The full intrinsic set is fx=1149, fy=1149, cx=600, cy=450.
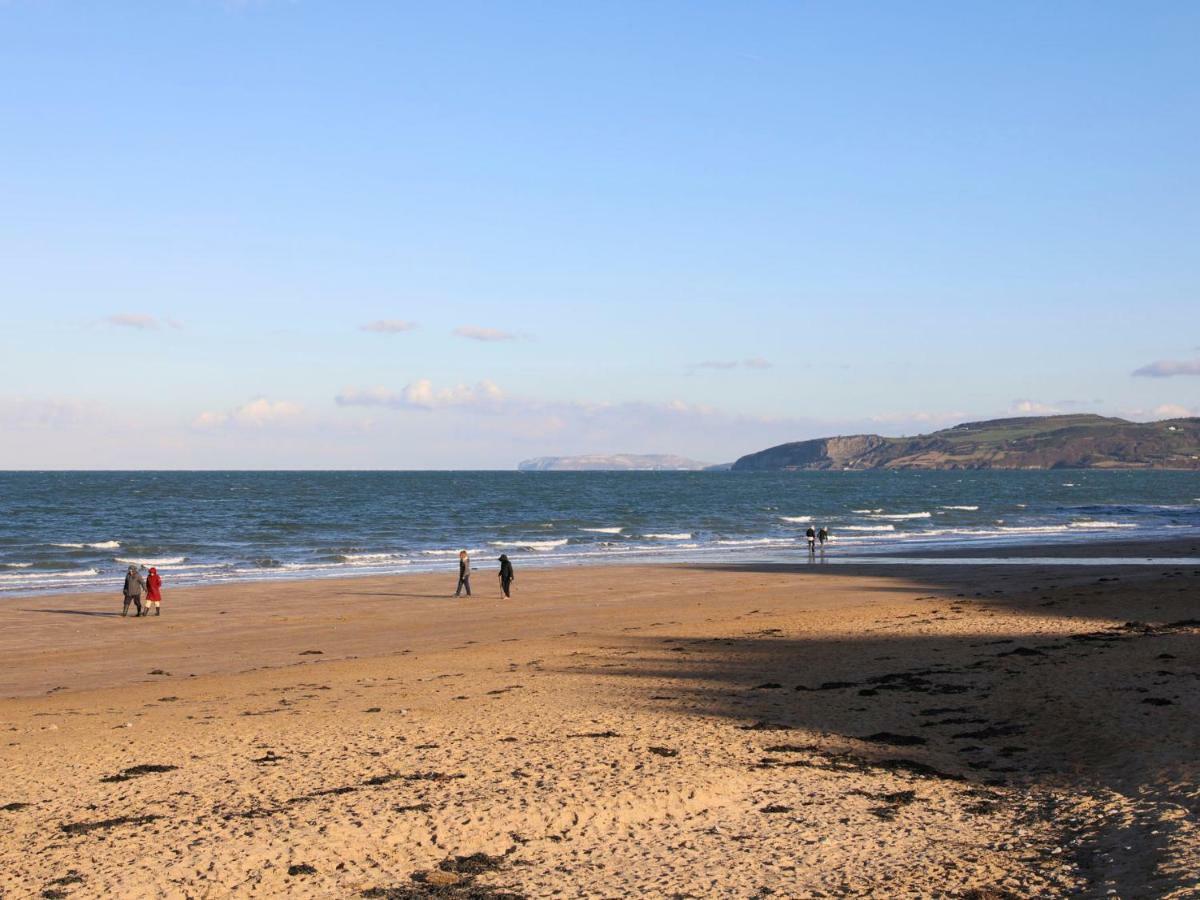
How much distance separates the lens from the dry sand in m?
9.01

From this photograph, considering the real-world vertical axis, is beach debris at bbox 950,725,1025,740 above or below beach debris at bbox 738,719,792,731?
above

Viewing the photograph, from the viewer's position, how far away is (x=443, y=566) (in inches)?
1822

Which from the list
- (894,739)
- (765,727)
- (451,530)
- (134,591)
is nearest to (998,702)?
(894,739)

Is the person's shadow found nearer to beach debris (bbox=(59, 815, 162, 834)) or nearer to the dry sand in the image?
the dry sand

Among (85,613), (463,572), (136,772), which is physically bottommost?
(85,613)

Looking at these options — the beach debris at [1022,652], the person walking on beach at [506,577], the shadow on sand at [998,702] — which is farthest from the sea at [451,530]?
the beach debris at [1022,652]

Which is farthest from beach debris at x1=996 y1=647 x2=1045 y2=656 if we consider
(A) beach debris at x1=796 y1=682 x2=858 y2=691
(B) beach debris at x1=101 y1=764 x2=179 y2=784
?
(B) beach debris at x1=101 y1=764 x2=179 y2=784

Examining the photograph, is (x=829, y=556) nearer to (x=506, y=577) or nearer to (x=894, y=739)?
(x=506, y=577)

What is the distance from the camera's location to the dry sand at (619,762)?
901 cm

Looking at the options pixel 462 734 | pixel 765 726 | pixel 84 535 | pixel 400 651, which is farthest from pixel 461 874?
pixel 84 535

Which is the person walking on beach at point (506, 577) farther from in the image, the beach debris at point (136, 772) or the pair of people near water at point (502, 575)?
the beach debris at point (136, 772)

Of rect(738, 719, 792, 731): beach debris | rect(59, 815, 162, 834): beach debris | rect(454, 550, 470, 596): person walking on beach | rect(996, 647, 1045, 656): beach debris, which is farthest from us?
rect(454, 550, 470, 596): person walking on beach

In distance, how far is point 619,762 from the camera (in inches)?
484

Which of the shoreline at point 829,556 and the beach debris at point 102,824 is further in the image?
the shoreline at point 829,556
